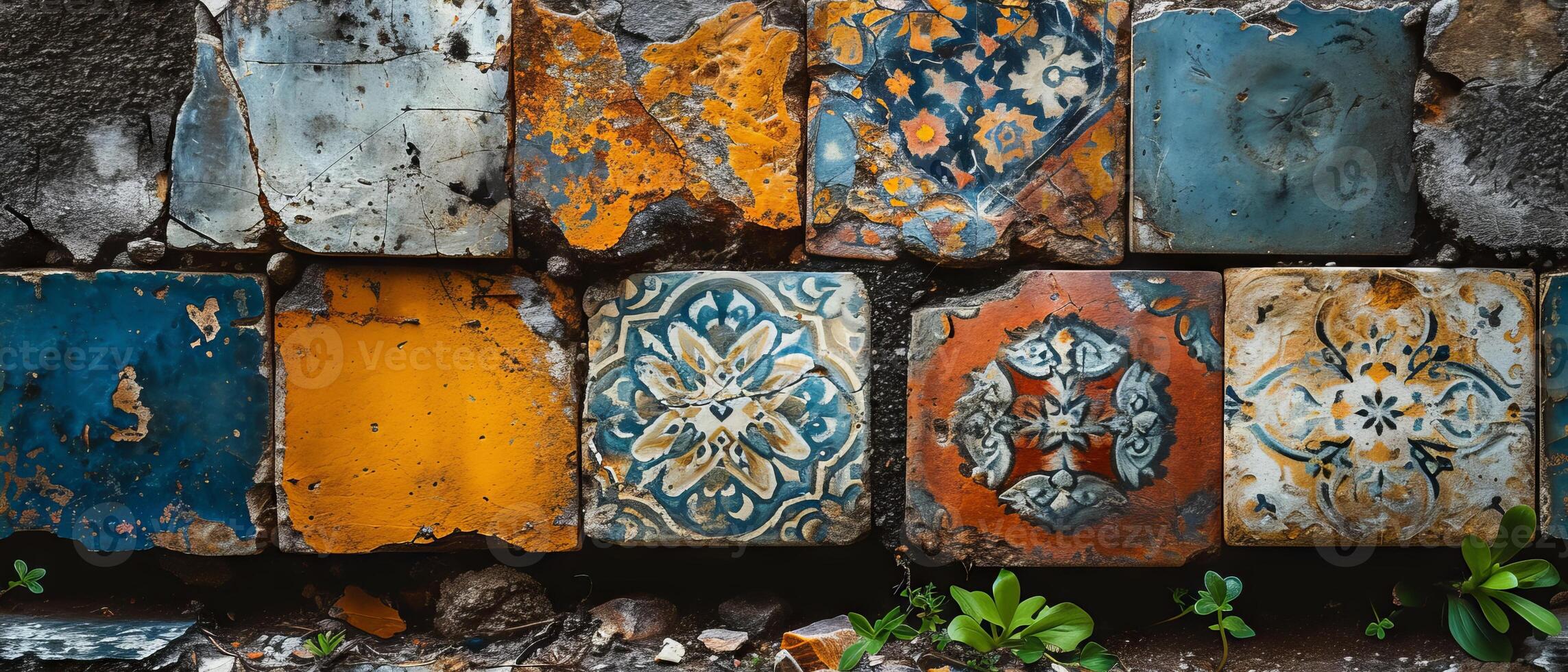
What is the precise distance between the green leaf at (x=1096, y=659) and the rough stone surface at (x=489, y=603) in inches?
37.3

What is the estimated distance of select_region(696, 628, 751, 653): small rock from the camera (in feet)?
4.71

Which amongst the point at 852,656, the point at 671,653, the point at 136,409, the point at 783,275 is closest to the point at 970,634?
the point at 852,656

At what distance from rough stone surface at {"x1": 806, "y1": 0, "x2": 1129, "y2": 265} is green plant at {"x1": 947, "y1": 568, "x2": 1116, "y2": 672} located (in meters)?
0.57

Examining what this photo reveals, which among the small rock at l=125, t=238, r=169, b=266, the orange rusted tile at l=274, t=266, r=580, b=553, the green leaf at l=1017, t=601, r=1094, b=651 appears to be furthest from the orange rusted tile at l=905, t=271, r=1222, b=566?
the small rock at l=125, t=238, r=169, b=266

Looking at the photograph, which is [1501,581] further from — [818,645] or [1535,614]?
[818,645]

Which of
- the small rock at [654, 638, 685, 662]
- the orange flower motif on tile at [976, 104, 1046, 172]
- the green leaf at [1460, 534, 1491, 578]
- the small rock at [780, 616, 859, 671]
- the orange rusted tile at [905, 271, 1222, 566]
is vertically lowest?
the small rock at [654, 638, 685, 662]

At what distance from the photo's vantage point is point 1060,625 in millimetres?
1345

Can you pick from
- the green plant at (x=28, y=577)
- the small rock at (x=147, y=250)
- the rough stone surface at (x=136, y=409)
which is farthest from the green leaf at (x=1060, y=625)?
the green plant at (x=28, y=577)

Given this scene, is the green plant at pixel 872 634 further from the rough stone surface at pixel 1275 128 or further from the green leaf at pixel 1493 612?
the green leaf at pixel 1493 612

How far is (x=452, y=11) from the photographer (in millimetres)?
1396

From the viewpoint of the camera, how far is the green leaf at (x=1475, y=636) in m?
1.37

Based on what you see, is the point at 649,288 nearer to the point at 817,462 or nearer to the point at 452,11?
the point at 817,462

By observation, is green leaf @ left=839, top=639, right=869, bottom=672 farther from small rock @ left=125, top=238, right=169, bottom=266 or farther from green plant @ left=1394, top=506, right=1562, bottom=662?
small rock @ left=125, top=238, right=169, bottom=266

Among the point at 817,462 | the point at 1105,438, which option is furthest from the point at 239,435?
the point at 1105,438
